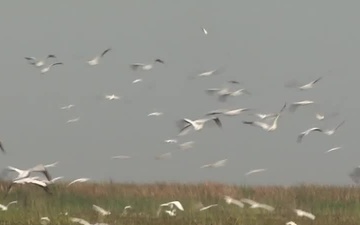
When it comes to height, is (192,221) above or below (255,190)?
below

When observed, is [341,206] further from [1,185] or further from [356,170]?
[1,185]

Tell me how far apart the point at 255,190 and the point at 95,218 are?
1027 centimetres

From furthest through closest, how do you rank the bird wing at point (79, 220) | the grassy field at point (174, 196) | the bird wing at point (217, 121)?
A: 1. the grassy field at point (174, 196)
2. the bird wing at point (217, 121)
3. the bird wing at point (79, 220)

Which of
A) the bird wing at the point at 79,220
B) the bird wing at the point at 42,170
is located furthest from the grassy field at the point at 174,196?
the bird wing at the point at 79,220

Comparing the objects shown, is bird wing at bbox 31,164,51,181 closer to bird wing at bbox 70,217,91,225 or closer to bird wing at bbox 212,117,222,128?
bird wing at bbox 70,217,91,225

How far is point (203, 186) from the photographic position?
2480 centimetres

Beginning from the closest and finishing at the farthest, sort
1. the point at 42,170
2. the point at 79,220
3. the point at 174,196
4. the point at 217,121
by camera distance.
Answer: the point at 79,220, the point at 42,170, the point at 217,121, the point at 174,196

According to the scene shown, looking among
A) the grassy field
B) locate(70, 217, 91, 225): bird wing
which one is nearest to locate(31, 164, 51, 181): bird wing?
locate(70, 217, 91, 225): bird wing

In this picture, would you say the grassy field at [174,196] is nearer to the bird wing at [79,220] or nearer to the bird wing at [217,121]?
the bird wing at [217,121]

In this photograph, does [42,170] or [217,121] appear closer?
[42,170]

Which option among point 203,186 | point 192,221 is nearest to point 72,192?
point 203,186

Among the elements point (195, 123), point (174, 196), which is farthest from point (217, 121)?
point (174, 196)

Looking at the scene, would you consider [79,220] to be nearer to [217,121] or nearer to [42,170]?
[42,170]

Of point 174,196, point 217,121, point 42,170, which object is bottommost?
point 42,170
